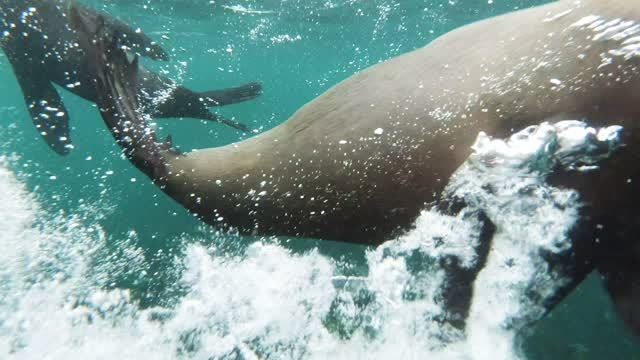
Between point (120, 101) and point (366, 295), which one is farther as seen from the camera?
point (366, 295)

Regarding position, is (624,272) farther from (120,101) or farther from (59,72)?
(59,72)

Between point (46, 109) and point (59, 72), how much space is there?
2.87ft

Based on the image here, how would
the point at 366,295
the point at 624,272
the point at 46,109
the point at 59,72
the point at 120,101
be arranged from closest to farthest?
the point at 624,272, the point at 120,101, the point at 366,295, the point at 59,72, the point at 46,109

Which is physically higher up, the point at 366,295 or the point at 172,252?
the point at 172,252

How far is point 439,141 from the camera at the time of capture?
6.32 ft

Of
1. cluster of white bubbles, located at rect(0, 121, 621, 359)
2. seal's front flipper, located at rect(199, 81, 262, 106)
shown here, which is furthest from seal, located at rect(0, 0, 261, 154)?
cluster of white bubbles, located at rect(0, 121, 621, 359)

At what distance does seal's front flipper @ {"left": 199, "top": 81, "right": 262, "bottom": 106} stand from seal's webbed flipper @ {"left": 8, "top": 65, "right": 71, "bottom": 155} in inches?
75.6

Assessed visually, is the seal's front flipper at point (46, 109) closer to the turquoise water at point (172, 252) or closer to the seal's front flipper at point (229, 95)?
the turquoise water at point (172, 252)

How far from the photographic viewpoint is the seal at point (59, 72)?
517cm

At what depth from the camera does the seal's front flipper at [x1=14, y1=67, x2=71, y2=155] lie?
5.84 metres

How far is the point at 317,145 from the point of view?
2.26 metres

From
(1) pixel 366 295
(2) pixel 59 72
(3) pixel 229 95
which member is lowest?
(1) pixel 366 295

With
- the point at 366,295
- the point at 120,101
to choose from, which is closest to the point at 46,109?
the point at 120,101

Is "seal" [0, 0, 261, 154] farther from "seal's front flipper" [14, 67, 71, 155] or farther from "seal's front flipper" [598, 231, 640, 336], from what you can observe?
"seal's front flipper" [598, 231, 640, 336]
